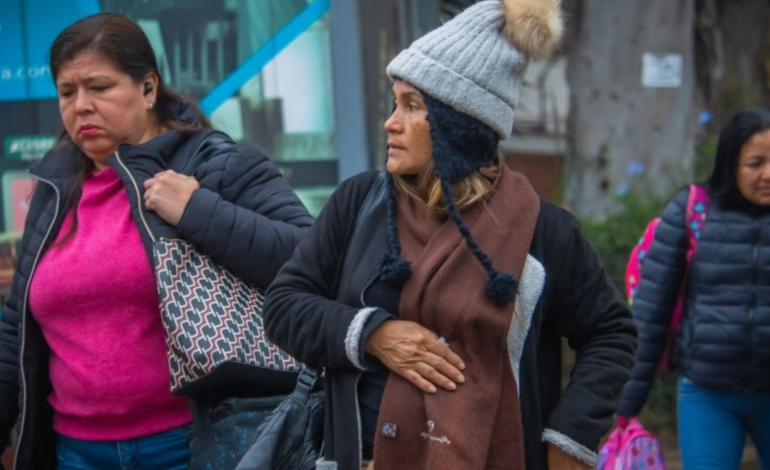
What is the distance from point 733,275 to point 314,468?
91.5 inches

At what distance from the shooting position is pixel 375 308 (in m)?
2.75

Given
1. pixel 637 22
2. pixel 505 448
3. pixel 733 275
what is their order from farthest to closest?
pixel 637 22 < pixel 733 275 < pixel 505 448

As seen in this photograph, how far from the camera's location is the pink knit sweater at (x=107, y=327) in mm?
3227

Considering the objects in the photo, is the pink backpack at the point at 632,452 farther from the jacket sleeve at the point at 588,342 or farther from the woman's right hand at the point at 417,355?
the woman's right hand at the point at 417,355

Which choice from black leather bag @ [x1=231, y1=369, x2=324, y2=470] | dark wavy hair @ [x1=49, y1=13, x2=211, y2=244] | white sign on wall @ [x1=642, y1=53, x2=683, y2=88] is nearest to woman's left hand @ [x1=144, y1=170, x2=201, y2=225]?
dark wavy hair @ [x1=49, y1=13, x2=211, y2=244]

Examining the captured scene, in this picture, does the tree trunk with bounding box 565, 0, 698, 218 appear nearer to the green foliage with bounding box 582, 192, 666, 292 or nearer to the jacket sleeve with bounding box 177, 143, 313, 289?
the green foliage with bounding box 582, 192, 666, 292

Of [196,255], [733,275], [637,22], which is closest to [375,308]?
[196,255]

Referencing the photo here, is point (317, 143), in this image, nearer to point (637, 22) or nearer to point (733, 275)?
point (733, 275)

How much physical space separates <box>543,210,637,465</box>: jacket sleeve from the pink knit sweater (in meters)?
1.01

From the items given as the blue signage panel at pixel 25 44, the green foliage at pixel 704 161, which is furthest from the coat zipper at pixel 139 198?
the green foliage at pixel 704 161

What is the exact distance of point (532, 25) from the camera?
9.25 feet

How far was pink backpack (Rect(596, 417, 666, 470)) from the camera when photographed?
4.85m

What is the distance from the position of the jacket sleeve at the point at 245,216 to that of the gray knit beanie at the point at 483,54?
0.60m

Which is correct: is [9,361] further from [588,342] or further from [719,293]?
[719,293]
